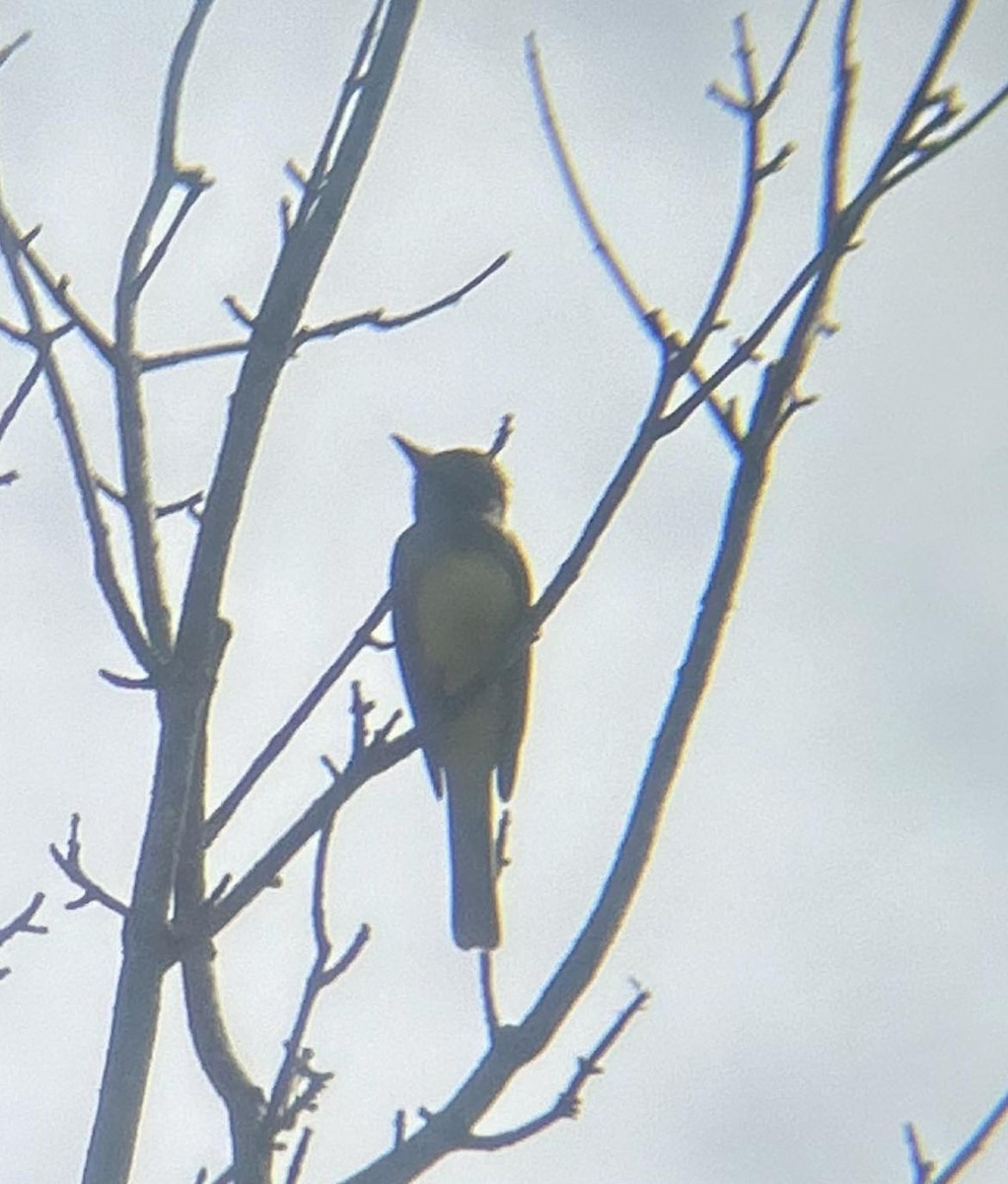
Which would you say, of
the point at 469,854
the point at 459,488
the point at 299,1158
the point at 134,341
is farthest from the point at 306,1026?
the point at 459,488

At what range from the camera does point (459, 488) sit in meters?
6.00

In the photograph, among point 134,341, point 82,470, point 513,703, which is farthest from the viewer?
point 513,703

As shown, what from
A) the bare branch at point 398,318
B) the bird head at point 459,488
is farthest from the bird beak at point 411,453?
the bare branch at point 398,318

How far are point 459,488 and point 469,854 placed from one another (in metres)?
1.32

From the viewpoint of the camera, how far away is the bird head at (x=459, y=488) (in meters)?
5.95

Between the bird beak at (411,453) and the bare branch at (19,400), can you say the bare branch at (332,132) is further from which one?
the bird beak at (411,453)

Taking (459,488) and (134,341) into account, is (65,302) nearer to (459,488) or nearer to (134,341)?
(134,341)

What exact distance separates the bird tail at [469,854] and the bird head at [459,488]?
88cm

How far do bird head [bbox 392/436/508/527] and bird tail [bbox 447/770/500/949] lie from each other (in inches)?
34.5

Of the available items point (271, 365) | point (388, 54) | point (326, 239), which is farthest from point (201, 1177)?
point (388, 54)

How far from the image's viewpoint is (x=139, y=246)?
331 centimetres

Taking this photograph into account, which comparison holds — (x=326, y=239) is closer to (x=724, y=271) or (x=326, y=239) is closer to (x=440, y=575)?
(x=724, y=271)

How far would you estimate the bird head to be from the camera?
595 cm

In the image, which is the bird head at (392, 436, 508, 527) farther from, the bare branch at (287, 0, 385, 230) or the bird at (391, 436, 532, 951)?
the bare branch at (287, 0, 385, 230)
